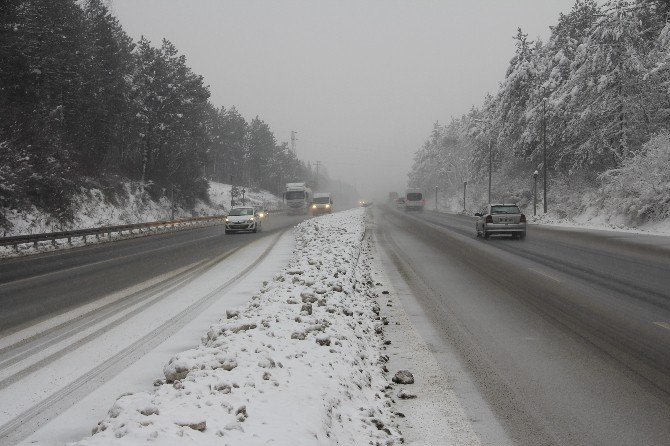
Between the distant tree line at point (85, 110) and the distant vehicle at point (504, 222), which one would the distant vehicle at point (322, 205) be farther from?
the distant vehicle at point (504, 222)

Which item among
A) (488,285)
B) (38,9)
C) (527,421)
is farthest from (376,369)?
(38,9)

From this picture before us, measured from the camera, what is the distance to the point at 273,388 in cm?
391

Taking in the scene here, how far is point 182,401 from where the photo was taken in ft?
11.5

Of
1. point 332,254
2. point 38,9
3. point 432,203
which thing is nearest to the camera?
point 332,254

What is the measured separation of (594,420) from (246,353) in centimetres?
306

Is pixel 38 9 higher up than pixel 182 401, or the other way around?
pixel 38 9

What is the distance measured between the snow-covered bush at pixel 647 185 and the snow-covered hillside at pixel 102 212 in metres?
33.6

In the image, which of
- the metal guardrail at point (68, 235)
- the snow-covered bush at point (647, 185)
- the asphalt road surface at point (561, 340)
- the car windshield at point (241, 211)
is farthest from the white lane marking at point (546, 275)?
the car windshield at point (241, 211)

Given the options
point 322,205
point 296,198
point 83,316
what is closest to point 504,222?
point 83,316

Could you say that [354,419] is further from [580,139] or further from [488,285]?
[580,139]

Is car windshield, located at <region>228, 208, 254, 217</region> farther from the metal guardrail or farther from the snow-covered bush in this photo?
the snow-covered bush

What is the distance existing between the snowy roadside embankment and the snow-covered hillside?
2423 cm

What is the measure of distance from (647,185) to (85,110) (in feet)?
126

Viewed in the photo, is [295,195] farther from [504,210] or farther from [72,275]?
[72,275]
